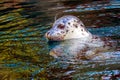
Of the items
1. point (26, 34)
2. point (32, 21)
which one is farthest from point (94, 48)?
point (32, 21)

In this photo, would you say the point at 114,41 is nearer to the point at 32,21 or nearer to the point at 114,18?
the point at 114,18

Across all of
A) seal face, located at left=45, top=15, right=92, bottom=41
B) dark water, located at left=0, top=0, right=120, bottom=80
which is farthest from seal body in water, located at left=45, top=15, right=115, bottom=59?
dark water, located at left=0, top=0, right=120, bottom=80

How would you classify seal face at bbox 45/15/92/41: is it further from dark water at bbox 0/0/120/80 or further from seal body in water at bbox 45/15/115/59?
dark water at bbox 0/0/120/80

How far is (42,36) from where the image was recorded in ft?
31.2

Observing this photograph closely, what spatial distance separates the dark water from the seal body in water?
0.83 ft

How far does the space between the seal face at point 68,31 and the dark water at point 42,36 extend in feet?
A: 0.95

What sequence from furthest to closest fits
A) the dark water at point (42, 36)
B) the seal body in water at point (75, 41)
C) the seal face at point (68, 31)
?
the seal face at point (68, 31) → the seal body in water at point (75, 41) → the dark water at point (42, 36)

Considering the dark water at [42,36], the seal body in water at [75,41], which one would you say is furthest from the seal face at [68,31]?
the dark water at [42,36]

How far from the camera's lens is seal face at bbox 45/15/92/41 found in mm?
9008

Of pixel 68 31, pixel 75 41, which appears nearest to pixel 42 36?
pixel 68 31

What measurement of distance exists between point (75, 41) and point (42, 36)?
3.71 ft

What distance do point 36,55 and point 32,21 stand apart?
3602mm

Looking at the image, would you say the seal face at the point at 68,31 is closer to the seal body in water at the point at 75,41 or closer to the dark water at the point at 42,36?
the seal body in water at the point at 75,41

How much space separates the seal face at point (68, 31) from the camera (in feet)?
29.6
